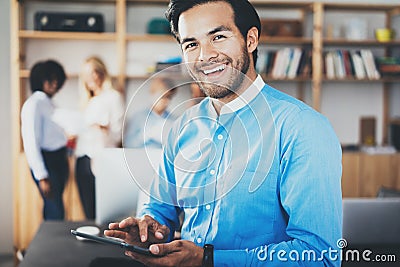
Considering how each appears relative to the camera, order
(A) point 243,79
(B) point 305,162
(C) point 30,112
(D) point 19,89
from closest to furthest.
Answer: (B) point 305,162 → (A) point 243,79 → (C) point 30,112 → (D) point 19,89

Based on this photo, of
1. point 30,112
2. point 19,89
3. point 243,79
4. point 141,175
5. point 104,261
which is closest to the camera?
point 243,79

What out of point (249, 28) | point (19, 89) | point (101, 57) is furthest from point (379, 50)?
point (249, 28)

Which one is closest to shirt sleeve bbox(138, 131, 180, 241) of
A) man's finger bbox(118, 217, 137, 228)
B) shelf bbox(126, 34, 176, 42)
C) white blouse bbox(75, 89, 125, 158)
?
man's finger bbox(118, 217, 137, 228)

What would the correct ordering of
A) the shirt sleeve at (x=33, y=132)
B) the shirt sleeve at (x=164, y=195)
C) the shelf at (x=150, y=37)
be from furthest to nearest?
the shelf at (x=150, y=37)
the shirt sleeve at (x=33, y=132)
the shirt sleeve at (x=164, y=195)

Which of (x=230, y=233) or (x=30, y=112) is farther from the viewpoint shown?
(x=30, y=112)

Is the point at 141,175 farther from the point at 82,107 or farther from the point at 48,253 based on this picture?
the point at 82,107

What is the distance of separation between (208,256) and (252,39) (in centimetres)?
50

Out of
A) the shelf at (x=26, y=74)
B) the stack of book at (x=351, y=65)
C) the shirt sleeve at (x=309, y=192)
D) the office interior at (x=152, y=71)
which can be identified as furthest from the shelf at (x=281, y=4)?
the shirt sleeve at (x=309, y=192)

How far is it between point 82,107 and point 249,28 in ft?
7.62

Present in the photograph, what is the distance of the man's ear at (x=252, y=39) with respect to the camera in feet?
4.23

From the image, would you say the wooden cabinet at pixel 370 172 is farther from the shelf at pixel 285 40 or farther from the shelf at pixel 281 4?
the shelf at pixel 281 4

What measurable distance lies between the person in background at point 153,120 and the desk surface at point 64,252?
364 millimetres

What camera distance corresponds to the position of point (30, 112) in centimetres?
253

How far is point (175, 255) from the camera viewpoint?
1.18 m
